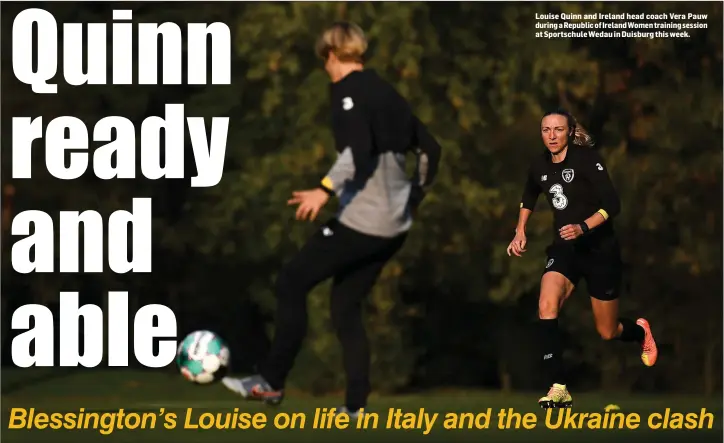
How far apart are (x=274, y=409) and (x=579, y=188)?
10.8ft

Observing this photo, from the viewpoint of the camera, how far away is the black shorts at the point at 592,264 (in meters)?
11.1

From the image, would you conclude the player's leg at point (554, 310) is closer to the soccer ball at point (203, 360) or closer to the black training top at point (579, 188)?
the black training top at point (579, 188)

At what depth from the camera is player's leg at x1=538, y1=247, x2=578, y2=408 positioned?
35.9ft

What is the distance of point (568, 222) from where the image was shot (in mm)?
11117

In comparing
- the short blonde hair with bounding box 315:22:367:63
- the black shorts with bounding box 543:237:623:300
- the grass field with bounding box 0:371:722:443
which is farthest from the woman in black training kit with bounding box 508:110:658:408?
the short blonde hair with bounding box 315:22:367:63

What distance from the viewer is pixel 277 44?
16016 millimetres

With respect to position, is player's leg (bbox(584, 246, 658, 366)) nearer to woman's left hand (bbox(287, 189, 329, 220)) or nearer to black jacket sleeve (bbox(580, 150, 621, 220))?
black jacket sleeve (bbox(580, 150, 621, 220))

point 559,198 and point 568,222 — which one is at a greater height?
point 559,198

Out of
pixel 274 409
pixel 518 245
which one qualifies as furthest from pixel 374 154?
pixel 274 409

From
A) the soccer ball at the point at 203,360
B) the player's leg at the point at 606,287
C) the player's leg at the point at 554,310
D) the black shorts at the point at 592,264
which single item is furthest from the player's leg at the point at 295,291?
the player's leg at the point at 606,287

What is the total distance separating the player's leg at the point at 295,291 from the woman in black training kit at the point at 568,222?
5.19ft

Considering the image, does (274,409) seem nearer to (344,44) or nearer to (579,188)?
(579,188)

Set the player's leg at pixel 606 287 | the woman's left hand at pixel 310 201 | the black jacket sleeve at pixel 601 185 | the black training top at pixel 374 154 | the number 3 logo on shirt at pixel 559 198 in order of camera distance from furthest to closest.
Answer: the player's leg at pixel 606 287 → the number 3 logo on shirt at pixel 559 198 → the black jacket sleeve at pixel 601 185 → the black training top at pixel 374 154 → the woman's left hand at pixel 310 201

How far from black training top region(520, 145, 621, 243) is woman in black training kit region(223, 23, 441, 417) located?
4.64 ft
